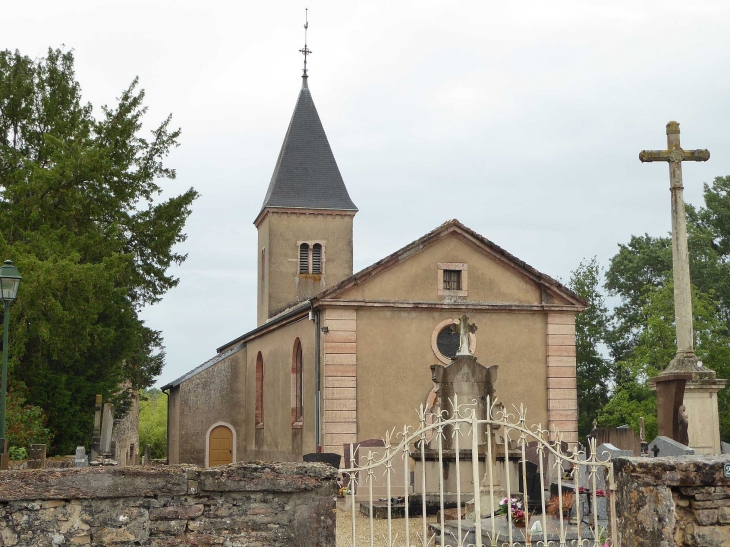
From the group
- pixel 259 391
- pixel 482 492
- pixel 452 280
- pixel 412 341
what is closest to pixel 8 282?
pixel 482 492

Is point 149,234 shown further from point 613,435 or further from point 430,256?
point 613,435

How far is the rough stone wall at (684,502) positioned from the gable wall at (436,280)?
17.2 meters

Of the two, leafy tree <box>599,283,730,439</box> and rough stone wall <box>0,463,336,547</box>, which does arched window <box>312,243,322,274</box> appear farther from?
rough stone wall <box>0,463,336,547</box>

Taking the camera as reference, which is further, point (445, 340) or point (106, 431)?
point (445, 340)

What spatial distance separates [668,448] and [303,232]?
25.7m

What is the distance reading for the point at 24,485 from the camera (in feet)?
20.4

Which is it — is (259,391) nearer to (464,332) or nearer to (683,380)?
(464,332)

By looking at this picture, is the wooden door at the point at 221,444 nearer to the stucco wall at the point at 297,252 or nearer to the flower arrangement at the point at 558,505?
the stucco wall at the point at 297,252

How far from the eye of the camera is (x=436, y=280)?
24500 millimetres

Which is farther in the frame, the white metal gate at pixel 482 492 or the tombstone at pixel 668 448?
the tombstone at pixel 668 448

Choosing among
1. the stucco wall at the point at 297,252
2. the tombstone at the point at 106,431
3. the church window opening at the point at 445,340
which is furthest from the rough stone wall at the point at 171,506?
the stucco wall at the point at 297,252

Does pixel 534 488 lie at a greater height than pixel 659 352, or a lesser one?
lesser

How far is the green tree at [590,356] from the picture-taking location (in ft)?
143

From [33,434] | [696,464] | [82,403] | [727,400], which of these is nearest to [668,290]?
[727,400]
